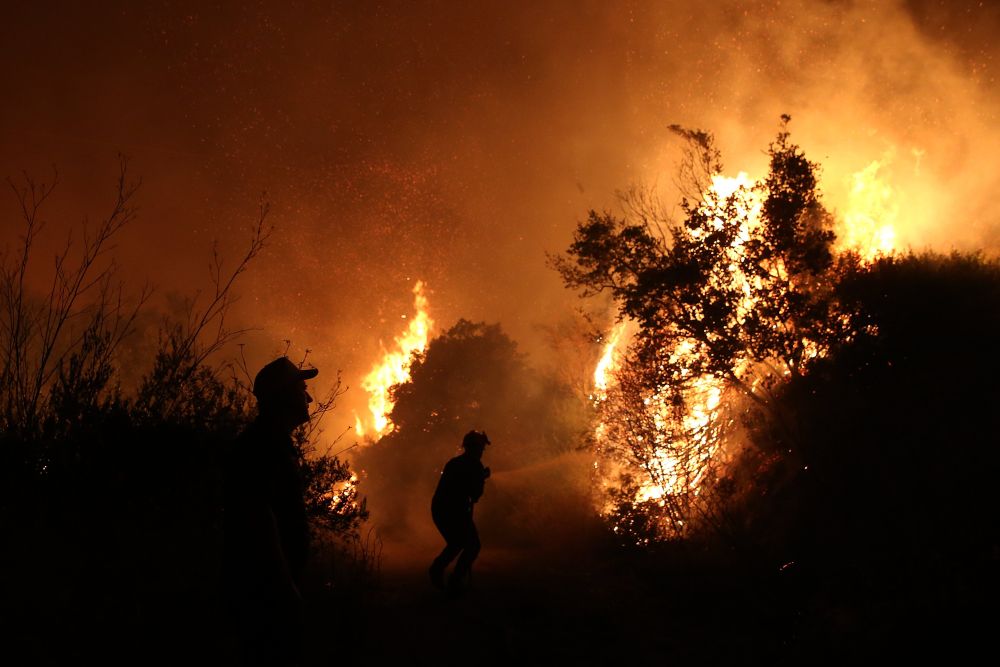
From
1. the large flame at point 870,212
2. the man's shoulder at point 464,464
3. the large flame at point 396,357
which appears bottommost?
the man's shoulder at point 464,464

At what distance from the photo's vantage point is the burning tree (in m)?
10.6

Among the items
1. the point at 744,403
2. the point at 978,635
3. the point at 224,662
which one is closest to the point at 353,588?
the point at 224,662

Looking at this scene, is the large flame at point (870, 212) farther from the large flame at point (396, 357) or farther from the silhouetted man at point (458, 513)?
the large flame at point (396, 357)

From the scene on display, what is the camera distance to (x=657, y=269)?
1108 cm

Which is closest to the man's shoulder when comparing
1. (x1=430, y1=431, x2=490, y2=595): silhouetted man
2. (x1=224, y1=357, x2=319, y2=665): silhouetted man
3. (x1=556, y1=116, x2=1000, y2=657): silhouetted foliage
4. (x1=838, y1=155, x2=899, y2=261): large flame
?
(x1=430, y1=431, x2=490, y2=595): silhouetted man

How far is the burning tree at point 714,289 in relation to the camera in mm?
10578

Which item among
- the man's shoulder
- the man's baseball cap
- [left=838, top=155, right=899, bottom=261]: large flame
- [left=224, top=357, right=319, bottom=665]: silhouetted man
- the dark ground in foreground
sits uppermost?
[left=838, top=155, right=899, bottom=261]: large flame

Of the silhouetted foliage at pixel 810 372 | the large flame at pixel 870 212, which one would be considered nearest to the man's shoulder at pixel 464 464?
the silhouetted foliage at pixel 810 372

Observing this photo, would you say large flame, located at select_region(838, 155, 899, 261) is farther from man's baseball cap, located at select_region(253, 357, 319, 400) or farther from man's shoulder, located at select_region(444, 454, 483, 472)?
man's baseball cap, located at select_region(253, 357, 319, 400)

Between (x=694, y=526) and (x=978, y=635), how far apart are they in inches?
279

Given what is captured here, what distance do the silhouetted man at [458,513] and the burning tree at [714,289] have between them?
465 centimetres

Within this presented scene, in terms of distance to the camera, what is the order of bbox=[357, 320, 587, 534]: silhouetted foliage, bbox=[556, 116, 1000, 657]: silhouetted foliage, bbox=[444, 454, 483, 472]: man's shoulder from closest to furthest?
bbox=[444, 454, 483, 472]: man's shoulder, bbox=[556, 116, 1000, 657]: silhouetted foliage, bbox=[357, 320, 587, 534]: silhouetted foliage

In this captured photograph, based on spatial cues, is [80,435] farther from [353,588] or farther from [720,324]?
[720,324]

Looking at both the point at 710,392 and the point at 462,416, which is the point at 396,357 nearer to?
the point at 462,416
